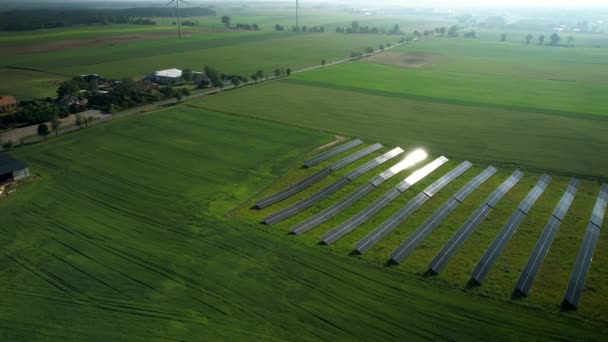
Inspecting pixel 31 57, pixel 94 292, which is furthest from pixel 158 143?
pixel 31 57

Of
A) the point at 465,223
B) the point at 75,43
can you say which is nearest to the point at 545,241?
the point at 465,223

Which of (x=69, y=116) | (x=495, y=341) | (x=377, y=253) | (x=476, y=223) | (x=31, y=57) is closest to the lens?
(x=495, y=341)

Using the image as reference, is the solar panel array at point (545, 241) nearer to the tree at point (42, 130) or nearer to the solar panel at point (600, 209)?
the solar panel at point (600, 209)

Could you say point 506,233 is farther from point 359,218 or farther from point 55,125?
point 55,125

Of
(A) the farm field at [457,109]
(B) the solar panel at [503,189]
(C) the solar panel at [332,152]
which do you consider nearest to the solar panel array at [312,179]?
(C) the solar panel at [332,152]

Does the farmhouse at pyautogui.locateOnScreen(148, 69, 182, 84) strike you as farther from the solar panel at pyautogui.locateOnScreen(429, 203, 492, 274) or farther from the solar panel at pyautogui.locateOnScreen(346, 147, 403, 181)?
the solar panel at pyautogui.locateOnScreen(429, 203, 492, 274)

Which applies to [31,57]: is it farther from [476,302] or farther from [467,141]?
[476,302]
